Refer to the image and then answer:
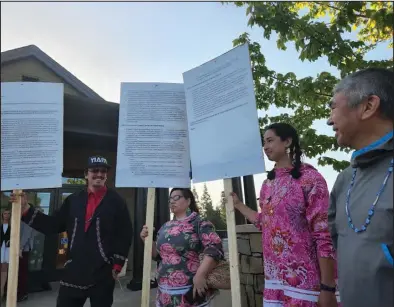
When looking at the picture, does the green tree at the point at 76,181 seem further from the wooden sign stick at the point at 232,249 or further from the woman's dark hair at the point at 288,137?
the woman's dark hair at the point at 288,137

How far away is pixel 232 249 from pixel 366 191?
1151mm

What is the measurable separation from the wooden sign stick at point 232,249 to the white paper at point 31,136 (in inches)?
50.3

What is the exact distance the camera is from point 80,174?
25.4 feet

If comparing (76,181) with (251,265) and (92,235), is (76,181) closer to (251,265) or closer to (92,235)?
(251,265)

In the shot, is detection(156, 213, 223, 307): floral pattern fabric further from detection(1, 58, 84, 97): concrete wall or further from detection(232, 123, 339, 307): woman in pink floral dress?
detection(1, 58, 84, 97): concrete wall

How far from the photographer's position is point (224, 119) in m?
2.33

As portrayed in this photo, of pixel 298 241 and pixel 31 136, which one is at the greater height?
pixel 31 136

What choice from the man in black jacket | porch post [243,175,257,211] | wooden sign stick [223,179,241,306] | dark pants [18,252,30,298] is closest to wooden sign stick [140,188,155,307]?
the man in black jacket

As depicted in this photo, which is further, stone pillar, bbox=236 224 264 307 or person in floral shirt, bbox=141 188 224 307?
stone pillar, bbox=236 224 264 307

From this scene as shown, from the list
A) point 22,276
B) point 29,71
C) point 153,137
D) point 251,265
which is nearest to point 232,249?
point 153,137

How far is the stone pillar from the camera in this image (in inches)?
150

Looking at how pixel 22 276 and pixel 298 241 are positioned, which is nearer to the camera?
pixel 298 241

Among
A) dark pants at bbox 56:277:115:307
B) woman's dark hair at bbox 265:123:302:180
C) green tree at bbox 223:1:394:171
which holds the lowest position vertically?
dark pants at bbox 56:277:115:307

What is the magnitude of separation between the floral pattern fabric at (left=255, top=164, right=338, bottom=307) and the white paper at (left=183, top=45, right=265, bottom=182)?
0.29 meters
